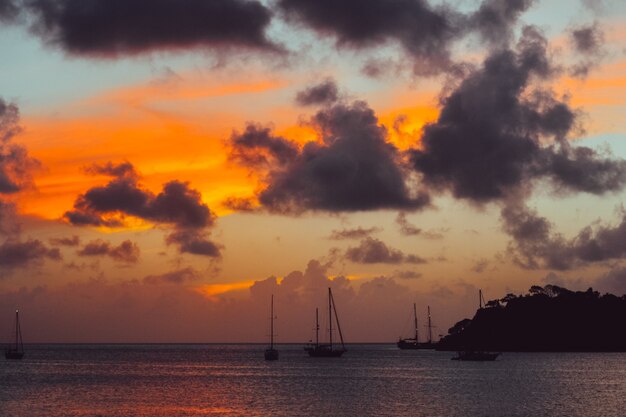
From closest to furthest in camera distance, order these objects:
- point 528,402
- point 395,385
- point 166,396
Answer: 1. point 528,402
2. point 166,396
3. point 395,385

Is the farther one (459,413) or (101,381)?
(101,381)

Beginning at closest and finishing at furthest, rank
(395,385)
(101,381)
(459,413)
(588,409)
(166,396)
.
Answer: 1. (459,413)
2. (588,409)
3. (166,396)
4. (395,385)
5. (101,381)

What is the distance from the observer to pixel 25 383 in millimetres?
142250

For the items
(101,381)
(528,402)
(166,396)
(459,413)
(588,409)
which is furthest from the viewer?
(101,381)

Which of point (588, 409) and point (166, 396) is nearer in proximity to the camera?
point (588, 409)

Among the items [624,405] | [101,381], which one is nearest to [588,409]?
[624,405]

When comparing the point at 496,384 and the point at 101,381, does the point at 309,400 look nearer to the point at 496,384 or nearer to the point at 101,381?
the point at 496,384

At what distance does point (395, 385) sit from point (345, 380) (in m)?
16.6

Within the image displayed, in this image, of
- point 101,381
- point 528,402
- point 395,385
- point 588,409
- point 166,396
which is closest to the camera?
point 588,409

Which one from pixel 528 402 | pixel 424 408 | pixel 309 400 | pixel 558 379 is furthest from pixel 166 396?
pixel 558 379

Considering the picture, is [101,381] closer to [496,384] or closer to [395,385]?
[395,385]

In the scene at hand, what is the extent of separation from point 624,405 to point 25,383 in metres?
93.1

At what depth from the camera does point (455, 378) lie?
155m

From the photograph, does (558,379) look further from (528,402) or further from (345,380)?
(528,402)
